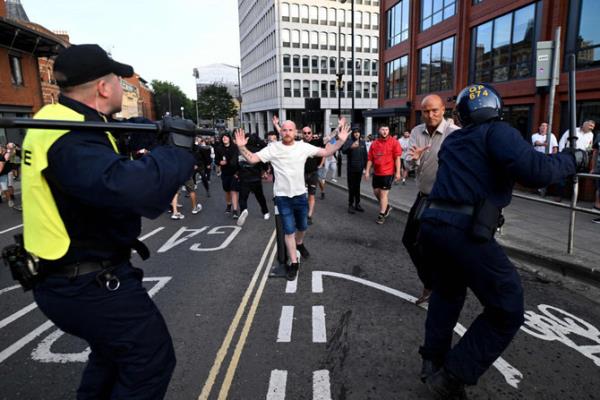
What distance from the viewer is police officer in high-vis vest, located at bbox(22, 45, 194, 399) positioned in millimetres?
1608

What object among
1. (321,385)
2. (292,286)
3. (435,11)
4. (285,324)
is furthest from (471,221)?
(435,11)

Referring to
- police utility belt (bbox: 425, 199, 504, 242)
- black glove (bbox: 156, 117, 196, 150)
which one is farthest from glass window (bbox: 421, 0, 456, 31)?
black glove (bbox: 156, 117, 196, 150)

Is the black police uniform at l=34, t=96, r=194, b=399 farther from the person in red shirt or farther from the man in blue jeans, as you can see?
the person in red shirt

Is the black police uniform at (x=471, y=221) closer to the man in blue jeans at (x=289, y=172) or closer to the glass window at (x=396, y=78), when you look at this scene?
the man in blue jeans at (x=289, y=172)

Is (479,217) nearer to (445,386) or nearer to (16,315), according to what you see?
(445,386)

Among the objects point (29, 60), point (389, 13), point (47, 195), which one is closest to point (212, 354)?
point (47, 195)

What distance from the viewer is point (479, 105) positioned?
248cm

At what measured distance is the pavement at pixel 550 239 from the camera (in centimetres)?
504

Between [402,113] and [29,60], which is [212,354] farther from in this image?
[29,60]

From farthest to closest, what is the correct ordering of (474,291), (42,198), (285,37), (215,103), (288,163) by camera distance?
(215,103) < (285,37) < (288,163) < (474,291) < (42,198)

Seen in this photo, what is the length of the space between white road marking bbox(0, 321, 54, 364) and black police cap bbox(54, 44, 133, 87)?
282cm

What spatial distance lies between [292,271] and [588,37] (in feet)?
33.8

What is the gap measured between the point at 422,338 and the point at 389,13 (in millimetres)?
23784

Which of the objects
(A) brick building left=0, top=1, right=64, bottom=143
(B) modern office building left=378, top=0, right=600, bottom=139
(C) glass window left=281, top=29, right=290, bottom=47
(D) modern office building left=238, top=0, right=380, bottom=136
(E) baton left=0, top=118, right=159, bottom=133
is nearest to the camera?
(E) baton left=0, top=118, right=159, bottom=133
